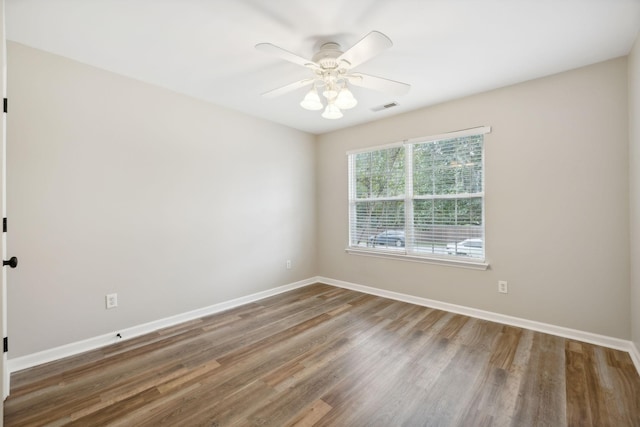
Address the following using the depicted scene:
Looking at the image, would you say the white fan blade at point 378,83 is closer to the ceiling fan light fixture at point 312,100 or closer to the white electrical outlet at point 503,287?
the ceiling fan light fixture at point 312,100

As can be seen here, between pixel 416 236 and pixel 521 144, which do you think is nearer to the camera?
pixel 521 144

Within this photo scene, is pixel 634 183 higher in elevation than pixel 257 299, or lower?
higher

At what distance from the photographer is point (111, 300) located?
2668 mm

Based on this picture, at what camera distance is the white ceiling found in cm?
184

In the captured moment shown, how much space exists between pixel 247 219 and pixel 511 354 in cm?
317

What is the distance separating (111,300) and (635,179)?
4.64 m

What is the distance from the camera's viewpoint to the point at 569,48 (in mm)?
2303

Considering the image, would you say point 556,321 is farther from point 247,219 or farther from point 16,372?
point 16,372

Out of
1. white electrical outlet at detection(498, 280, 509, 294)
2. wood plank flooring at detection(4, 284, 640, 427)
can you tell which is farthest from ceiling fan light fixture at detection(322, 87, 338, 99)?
white electrical outlet at detection(498, 280, 509, 294)

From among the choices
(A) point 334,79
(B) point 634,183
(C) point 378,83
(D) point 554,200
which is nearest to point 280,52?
(A) point 334,79

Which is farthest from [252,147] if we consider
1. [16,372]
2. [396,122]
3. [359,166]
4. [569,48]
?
[569,48]

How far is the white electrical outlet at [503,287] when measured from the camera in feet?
9.97

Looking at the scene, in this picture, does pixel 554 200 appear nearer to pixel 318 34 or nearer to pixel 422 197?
pixel 422 197

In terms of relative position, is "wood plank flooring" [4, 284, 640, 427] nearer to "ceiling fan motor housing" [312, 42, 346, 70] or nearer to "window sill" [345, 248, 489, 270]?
"window sill" [345, 248, 489, 270]
